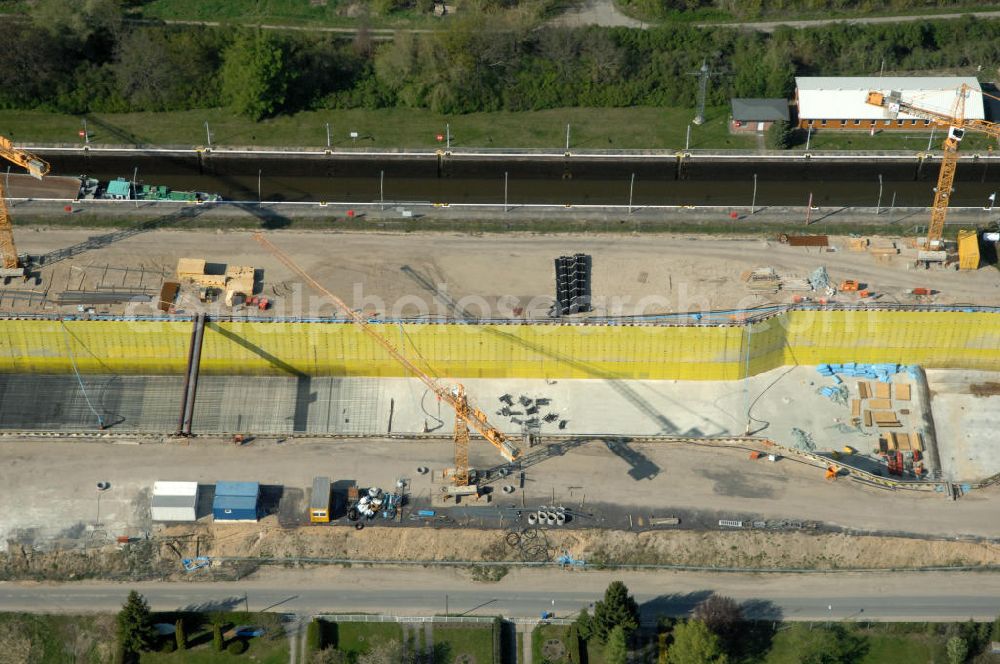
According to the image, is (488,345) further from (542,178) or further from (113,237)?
(113,237)

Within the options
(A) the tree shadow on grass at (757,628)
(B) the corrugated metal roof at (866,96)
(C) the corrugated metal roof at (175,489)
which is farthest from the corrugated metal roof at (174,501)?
(B) the corrugated metal roof at (866,96)

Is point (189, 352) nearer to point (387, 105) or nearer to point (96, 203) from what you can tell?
point (96, 203)

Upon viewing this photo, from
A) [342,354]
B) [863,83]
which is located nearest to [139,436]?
[342,354]

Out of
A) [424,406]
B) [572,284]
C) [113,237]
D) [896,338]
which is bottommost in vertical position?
[424,406]

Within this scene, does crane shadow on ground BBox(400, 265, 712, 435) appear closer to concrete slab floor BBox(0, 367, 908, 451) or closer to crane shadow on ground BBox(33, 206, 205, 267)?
concrete slab floor BBox(0, 367, 908, 451)

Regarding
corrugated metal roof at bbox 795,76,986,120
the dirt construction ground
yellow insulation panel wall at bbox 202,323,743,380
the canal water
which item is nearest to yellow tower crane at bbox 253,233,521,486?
yellow insulation panel wall at bbox 202,323,743,380

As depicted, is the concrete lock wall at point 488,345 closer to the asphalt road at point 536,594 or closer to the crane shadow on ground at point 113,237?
the crane shadow on ground at point 113,237

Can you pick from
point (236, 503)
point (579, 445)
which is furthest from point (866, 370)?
point (236, 503)
